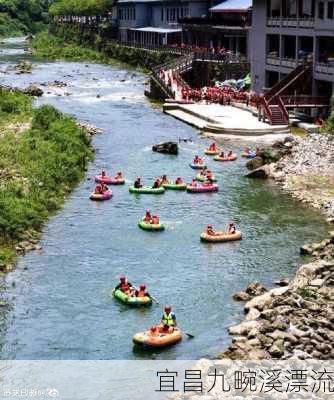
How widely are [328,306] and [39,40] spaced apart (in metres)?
140

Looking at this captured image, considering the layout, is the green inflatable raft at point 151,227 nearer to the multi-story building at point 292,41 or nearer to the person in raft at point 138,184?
the person in raft at point 138,184

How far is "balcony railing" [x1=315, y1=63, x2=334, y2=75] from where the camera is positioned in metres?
58.8

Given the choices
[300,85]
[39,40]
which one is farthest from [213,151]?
[39,40]

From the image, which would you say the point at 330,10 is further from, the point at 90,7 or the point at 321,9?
the point at 90,7

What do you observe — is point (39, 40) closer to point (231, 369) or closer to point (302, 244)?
point (302, 244)

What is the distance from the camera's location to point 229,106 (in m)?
68.9

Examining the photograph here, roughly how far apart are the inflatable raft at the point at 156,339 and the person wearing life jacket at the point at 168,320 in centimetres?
22

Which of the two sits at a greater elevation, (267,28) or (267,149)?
(267,28)

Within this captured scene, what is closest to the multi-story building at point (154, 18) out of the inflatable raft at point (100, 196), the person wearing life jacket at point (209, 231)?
the inflatable raft at point (100, 196)

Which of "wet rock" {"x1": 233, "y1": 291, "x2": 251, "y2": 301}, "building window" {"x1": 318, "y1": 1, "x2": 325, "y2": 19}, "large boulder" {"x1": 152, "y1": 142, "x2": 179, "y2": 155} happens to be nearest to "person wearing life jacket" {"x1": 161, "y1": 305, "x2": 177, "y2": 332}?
"wet rock" {"x1": 233, "y1": 291, "x2": 251, "y2": 301}

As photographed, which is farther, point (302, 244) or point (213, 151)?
point (213, 151)

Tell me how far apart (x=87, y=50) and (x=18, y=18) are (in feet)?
230

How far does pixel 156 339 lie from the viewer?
24.0 metres

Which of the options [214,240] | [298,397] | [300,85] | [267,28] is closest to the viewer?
[298,397]
